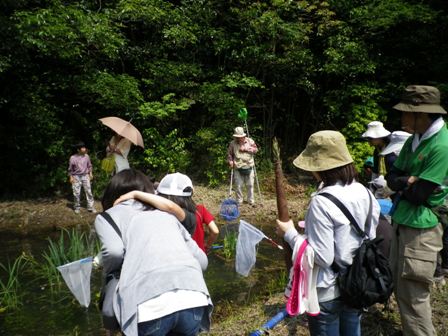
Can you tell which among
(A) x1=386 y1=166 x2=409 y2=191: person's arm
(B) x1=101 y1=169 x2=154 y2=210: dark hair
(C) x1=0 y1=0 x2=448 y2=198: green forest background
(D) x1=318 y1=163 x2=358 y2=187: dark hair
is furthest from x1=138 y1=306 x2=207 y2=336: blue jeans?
(C) x1=0 y1=0 x2=448 y2=198: green forest background

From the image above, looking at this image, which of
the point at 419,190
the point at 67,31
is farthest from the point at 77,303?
the point at 67,31

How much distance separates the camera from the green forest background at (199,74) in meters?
9.73

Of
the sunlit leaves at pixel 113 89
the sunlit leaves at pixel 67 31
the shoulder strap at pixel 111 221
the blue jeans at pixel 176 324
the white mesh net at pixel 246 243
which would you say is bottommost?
the white mesh net at pixel 246 243

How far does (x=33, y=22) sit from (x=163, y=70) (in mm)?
3485

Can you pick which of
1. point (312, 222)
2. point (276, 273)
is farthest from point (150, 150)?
point (312, 222)

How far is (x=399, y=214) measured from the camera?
8.50 feet

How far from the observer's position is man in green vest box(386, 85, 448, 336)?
2408mm

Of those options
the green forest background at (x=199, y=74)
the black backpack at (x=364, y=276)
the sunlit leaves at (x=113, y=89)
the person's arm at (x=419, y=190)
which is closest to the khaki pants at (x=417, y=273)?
the person's arm at (x=419, y=190)

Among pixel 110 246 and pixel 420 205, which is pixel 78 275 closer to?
pixel 110 246

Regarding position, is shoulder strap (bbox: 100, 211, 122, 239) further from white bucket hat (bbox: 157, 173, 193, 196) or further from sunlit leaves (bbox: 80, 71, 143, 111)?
sunlit leaves (bbox: 80, 71, 143, 111)

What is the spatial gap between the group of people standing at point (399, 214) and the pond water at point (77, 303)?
231 cm

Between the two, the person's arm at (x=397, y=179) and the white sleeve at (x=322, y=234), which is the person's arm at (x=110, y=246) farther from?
the person's arm at (x=397, y=179)

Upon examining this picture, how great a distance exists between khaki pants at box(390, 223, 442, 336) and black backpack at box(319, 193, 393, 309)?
0.55 m

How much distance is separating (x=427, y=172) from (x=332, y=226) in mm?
875
